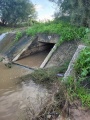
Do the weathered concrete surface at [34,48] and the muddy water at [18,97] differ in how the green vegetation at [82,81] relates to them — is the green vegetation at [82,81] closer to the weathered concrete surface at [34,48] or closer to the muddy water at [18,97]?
the muddy water at [18,97]

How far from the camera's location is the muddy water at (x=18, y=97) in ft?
16.8

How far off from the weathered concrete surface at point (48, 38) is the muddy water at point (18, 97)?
251cm

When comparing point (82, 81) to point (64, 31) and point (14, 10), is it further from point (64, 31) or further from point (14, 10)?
point (14, 10)

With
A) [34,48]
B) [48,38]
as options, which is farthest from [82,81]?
[34,48]

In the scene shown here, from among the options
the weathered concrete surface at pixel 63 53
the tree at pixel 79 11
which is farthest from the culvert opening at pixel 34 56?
the tree at pixel 79 11

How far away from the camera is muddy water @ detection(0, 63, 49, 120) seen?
5.13 metres

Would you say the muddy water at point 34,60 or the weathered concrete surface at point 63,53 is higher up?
the weathered concrete surface at point 63,53

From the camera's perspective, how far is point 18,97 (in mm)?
6586

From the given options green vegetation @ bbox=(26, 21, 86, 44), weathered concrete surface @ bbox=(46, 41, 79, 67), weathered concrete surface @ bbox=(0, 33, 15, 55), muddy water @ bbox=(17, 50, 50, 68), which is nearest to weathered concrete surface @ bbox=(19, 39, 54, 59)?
muddy water @ bbox=(17, 50, 50, 68)

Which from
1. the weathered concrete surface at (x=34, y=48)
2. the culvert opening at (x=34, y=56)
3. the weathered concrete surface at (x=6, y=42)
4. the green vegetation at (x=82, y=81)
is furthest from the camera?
the weathered concrete surface at (x=6, y=42)

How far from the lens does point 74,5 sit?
11.1m

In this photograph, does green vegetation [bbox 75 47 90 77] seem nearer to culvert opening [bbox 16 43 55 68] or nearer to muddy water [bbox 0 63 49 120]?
muddy water [bbox 0 63 49 120]

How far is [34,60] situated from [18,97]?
461 centimetres

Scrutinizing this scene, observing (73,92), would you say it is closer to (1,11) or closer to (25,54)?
(25,54)
